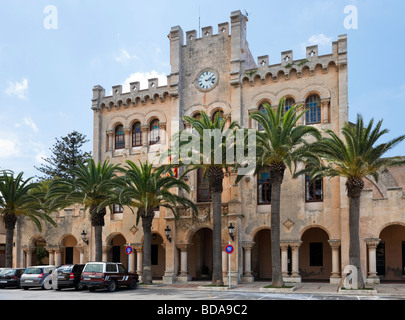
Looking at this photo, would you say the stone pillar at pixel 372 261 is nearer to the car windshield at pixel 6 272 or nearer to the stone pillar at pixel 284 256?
the stone pillar at pixel 284 256

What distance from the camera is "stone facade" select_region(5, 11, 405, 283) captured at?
97.6 ft

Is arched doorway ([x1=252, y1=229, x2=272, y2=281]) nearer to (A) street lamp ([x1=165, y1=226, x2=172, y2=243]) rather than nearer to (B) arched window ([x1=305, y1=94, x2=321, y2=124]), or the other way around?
(A) street lamp ([x1=165, y1=226, x2=172, y2=243])

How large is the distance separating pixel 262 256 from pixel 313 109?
10.8 m

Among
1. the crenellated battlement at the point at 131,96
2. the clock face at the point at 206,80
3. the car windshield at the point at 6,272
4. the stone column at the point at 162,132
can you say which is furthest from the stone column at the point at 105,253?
the clock face at the point at 206,80

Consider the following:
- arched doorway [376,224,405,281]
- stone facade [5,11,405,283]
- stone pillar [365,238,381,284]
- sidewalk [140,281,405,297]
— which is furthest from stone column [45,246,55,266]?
arched doorway [376,224,405,281]

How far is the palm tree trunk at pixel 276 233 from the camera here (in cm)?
2614

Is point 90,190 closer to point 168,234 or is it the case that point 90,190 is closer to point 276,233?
point 168,234

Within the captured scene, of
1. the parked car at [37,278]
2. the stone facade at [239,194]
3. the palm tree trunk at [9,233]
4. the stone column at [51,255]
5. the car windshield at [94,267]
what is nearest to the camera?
the car windshield at [94,267]

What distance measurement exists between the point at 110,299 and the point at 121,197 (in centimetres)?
857

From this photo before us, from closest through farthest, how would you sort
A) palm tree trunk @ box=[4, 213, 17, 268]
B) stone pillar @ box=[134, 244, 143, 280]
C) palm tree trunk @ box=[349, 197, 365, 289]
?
palm tree trunk @ box=[349, 197, 365, 289], stone pillar @ box=[134, 244, 143, 280], palm tree trunk @ box=[4, 213, 17, 268]

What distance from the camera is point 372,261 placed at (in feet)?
92.0

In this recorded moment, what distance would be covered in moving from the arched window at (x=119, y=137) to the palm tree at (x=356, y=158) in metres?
16.8

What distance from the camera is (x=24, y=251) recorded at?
1559 inches

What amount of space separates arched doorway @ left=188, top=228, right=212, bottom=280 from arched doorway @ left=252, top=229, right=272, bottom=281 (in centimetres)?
348
